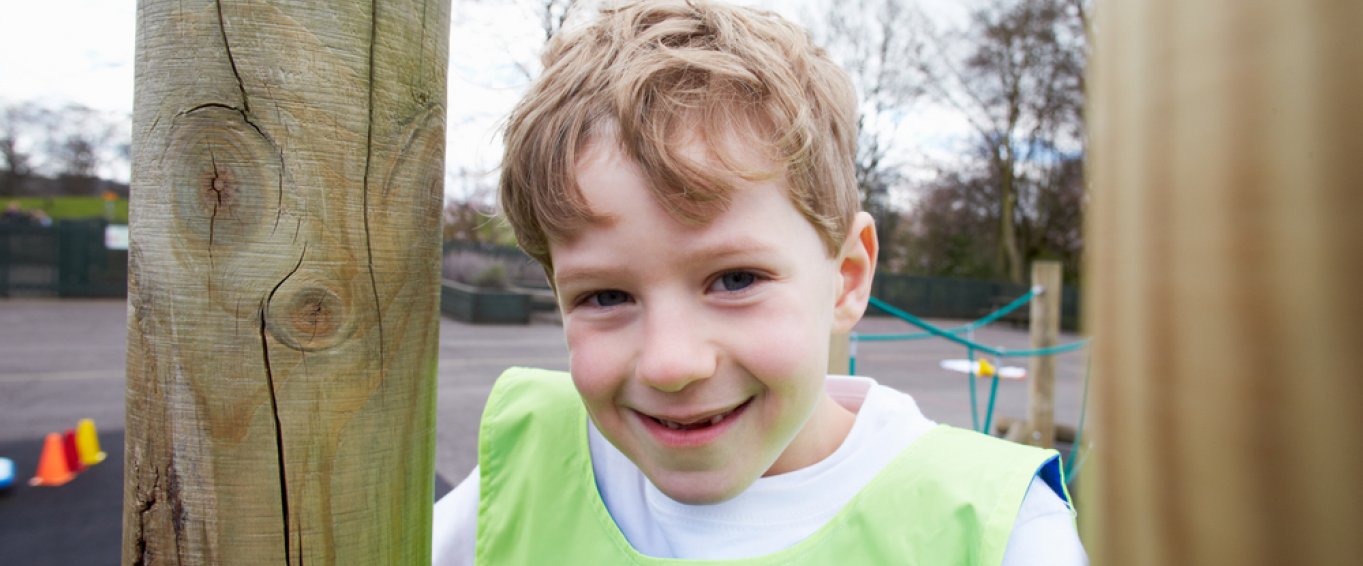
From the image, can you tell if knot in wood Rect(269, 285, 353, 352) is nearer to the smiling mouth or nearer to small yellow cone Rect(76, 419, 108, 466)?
the smiling mouth

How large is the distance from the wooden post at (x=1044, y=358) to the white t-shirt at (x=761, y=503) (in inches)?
208

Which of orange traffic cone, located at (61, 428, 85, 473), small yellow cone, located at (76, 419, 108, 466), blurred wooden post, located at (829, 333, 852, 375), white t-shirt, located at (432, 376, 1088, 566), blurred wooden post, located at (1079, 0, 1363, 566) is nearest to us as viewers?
blurred wooden post, located at (1079, 0, 1363, 566)

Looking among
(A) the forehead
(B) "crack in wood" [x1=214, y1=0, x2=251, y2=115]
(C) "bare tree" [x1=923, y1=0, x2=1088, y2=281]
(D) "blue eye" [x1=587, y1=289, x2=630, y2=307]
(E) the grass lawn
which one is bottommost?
(D) "blue eye" [x1=587, y1=289, x2=630, y2=307]

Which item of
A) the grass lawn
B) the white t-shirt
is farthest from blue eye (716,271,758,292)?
the grass lawn

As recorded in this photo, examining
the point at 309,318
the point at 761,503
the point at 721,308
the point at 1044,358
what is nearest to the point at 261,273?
the point at 309,318

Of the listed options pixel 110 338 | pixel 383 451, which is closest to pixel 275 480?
pixel 383 451

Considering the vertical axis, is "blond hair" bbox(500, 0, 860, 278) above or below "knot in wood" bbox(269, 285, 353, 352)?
above

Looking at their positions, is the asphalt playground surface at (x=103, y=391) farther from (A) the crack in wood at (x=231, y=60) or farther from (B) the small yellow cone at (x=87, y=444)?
(A) the crack in wood at (x=231, y=60)

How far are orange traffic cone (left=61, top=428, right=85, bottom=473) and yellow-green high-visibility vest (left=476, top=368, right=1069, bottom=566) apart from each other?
5.34 meters

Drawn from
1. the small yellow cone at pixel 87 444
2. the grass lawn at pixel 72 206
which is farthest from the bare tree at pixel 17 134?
the small yellow cone at pixel 87 444

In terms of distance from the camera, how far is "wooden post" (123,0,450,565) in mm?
772

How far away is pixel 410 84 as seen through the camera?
844 millimetres

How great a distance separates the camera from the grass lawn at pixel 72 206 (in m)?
22.9

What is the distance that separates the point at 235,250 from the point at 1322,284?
827 mm
